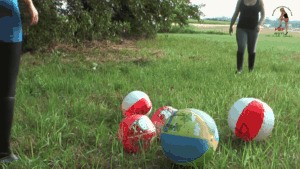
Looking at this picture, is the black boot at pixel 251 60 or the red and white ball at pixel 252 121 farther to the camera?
the black boot at pixel 251 60

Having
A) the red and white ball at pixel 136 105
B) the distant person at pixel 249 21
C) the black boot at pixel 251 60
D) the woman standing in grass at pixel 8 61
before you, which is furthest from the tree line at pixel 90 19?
the black boot at pixel 251 60

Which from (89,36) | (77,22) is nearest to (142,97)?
(77,22)

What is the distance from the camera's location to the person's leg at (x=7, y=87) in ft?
9.52

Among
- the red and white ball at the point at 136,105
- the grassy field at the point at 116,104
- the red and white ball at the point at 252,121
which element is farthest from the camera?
the red and white ball at the point at 136,105

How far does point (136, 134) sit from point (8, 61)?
3.80 feet

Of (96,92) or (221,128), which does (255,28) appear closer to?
(96,92)

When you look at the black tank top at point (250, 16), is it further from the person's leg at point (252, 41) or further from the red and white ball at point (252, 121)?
the red and white ball at point (252, 121)

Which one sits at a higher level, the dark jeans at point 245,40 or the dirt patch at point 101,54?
the dark jeans at point 245,40

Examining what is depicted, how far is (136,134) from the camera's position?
10.7 ft

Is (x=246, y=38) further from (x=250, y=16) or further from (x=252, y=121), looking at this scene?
(x=252, y=121)

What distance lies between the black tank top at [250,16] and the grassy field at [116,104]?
0.98m

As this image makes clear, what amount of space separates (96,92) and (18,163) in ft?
8.52

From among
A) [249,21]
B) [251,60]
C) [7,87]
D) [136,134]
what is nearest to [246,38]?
[249,21]

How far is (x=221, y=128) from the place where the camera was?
399 centimetres
